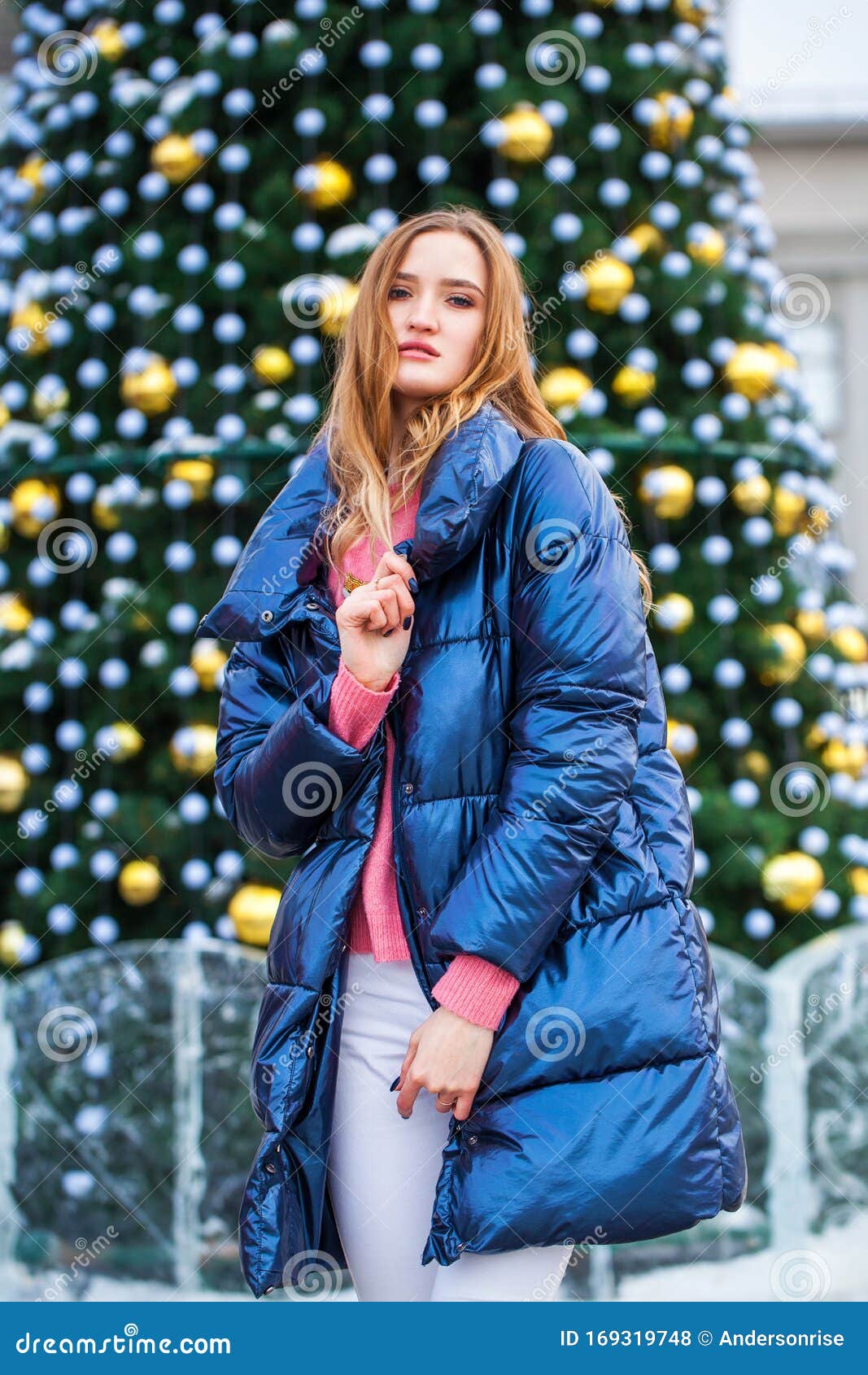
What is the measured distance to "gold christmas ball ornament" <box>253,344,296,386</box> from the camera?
3119mm

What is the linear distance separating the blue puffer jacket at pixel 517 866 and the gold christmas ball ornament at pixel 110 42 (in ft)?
8.46

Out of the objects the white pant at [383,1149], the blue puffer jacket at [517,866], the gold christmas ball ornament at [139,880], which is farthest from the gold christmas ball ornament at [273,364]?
the white pant at [383,1149]

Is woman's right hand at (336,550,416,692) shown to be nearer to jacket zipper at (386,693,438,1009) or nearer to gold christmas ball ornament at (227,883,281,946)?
Result: jacket zipper at (386,693,438,1009)

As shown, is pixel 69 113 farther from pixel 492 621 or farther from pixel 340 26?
pixel 492 621

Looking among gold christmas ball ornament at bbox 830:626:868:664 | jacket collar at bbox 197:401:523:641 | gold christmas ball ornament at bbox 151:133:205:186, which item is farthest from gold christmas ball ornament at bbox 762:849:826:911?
gold christmas ball ornament at bbox 151:133:205:186

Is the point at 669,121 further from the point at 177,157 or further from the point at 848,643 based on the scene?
the point at 848,643

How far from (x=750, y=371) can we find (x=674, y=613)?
666 millimetres

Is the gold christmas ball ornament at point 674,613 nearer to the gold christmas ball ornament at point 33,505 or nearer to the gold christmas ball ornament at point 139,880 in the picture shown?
the gold christmas ball ornament at point 139,880

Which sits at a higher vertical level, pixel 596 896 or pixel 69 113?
pixel 69 113

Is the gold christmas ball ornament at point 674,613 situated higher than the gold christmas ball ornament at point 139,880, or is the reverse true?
the gold christmas ball ornament at point 674,613

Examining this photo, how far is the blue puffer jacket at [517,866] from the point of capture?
3.69 ft

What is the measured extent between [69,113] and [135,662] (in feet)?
4.82

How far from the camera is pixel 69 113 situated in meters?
3.42
